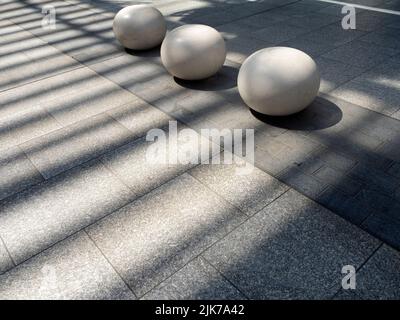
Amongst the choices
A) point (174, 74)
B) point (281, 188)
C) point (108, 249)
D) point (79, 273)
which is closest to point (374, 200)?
point (281, 188)

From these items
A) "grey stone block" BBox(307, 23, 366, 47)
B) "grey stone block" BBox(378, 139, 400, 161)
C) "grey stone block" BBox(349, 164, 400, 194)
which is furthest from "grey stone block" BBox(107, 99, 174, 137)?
"grey stone block" BBox(307, 23, 366, 47)

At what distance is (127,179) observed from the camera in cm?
617

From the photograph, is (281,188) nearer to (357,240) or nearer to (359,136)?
(357,240)

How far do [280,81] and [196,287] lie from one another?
4.06 meters

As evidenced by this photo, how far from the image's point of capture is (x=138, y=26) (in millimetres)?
10516

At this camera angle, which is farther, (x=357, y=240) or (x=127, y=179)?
(x=127, y=179)

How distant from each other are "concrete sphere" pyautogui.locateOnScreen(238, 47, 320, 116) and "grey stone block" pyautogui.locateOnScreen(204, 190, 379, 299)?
2277 millimetres

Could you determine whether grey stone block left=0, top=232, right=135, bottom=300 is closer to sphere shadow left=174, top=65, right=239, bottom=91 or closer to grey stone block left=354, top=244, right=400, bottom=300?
grey stone block left=354, top=244, right=400, bottom=300

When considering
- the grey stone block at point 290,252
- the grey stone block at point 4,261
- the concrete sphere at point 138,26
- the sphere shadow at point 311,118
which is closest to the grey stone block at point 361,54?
the sphere shadow at point 311,118

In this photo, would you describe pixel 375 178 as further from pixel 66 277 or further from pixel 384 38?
pixel 384 38

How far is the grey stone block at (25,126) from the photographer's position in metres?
7.47

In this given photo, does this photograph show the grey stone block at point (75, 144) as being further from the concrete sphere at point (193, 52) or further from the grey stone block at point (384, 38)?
the grey stone block at point (384, 38)

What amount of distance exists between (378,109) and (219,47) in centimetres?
379

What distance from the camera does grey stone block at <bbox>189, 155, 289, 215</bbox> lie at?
219 inches
